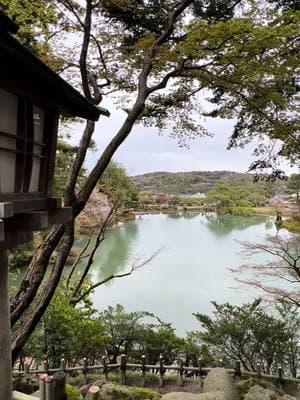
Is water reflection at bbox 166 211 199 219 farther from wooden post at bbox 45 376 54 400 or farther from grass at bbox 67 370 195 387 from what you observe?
wooden post at bbox 45 376 54 400

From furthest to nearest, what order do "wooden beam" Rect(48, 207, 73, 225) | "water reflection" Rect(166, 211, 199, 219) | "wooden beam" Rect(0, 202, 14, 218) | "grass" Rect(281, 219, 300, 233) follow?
"water reflection" Rect(166, 211, 199, 219) < "grass" Rect(281, 219, 300, 233) < "wooden beam" Rect(48, 207, 73, 225) < "wooden beam" Rect(0, 202, 14, 218)

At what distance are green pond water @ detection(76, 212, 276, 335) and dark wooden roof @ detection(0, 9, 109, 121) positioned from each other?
721 cm

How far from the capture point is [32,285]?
3.42 m

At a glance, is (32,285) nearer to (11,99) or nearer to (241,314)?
(11,99)

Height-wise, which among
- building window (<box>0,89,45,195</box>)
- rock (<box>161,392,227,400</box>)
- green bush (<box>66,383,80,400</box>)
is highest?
building window (<box>0,89,45,195</box>)

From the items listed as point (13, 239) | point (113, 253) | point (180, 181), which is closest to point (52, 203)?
point (13, 239)

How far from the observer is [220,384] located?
14.5ft

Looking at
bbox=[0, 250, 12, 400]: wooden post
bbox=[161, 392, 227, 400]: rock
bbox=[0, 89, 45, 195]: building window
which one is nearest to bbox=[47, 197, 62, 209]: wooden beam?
bbox=[0, 89, 45, 195]: building window

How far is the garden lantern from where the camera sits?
1931 millimetres

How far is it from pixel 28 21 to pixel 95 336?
179 inches

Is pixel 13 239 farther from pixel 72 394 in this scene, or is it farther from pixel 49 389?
pixel 72 394

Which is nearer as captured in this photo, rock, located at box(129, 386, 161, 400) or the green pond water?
rock, located at box(129, 386, 161, 400)

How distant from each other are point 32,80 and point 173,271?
11.5 metres

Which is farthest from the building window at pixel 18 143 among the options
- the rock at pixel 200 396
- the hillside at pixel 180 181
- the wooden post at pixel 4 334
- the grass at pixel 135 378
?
the hillside at pixel 180 181
